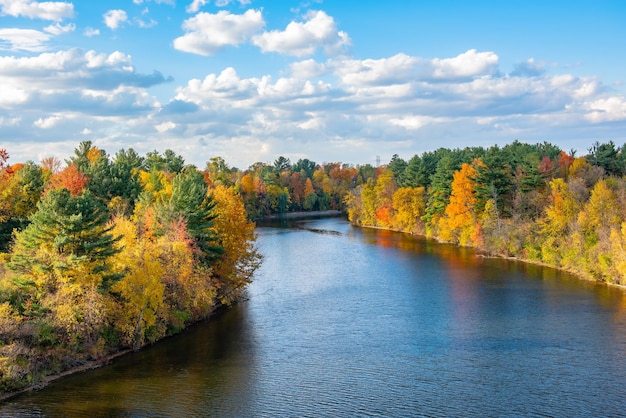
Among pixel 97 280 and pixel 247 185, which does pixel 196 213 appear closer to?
pixel 97 280

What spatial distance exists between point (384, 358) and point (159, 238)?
20.9 meters

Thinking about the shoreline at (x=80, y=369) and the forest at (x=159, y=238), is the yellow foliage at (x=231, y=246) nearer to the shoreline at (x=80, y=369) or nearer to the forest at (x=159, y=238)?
the forest at (x=159, y=238)

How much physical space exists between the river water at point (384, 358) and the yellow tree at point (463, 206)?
27461mm

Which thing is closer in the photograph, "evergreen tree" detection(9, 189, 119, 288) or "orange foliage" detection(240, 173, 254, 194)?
"evergreen tree" detection(9, 189, 119, 288)

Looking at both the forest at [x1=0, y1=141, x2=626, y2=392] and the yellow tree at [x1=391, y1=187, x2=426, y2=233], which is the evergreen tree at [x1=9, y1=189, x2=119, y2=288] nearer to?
the forest at [x1=0, y1=141, x2=626, y2=392]

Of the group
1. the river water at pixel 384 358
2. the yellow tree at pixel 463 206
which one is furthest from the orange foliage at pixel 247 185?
the river water at pixel 384 358

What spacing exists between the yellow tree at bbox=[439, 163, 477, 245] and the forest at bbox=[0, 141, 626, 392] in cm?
17

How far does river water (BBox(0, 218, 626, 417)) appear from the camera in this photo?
2941 centimetres

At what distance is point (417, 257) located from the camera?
252ft

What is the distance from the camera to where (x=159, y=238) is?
1802 inches

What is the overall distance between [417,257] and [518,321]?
33.1 metres

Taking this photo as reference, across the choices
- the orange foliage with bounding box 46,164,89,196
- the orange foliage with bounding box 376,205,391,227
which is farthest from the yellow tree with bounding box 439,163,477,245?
the orange foliage with bounding box 46,164,89,196

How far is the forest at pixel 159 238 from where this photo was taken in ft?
114

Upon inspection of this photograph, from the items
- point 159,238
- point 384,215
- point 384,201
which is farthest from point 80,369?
point 384,201
